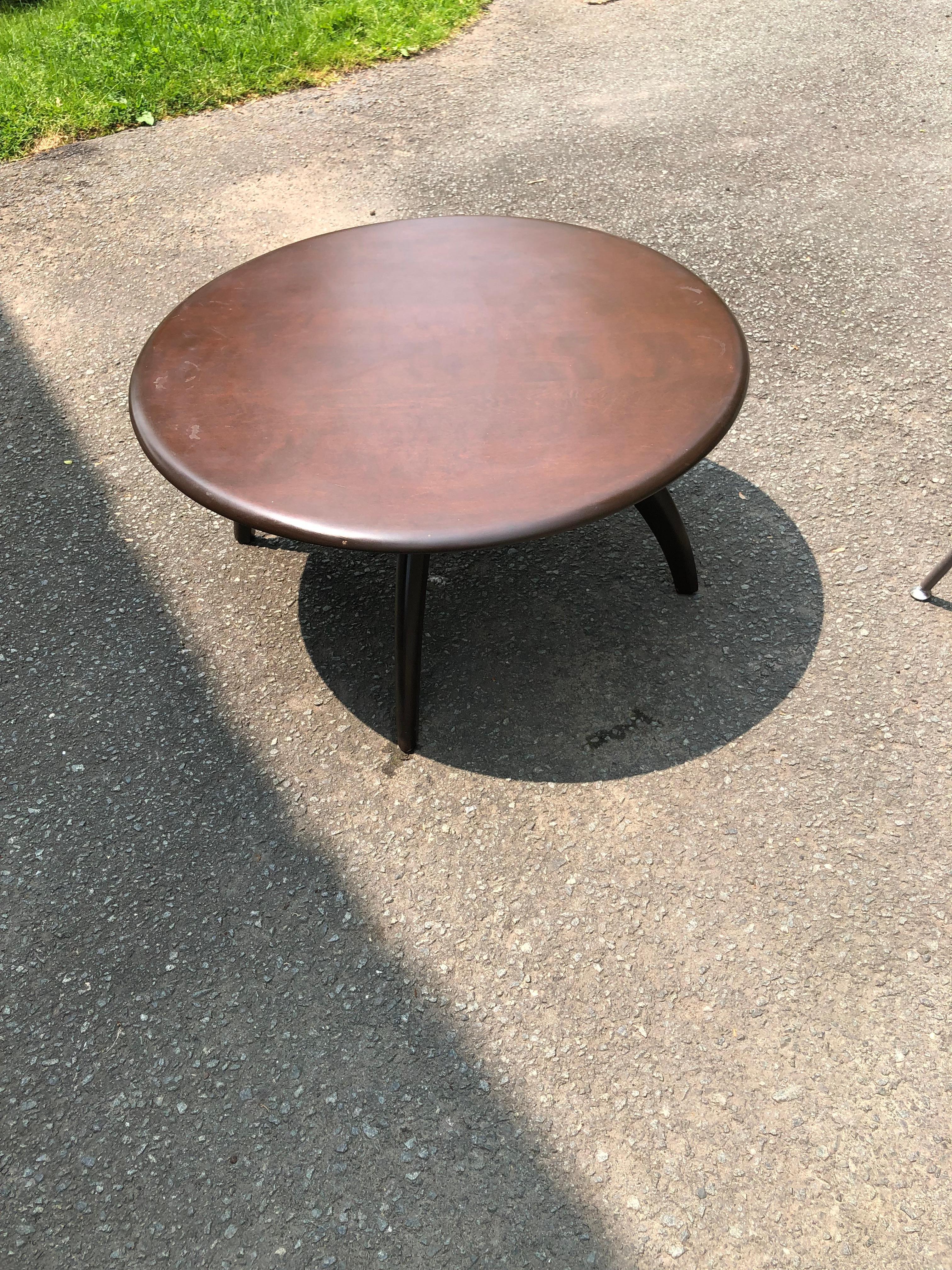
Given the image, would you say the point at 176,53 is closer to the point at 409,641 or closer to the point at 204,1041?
the point at 409,641

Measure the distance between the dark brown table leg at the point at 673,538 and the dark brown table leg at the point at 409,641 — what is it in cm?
58

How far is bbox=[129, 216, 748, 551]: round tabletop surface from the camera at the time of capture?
190 centimetres

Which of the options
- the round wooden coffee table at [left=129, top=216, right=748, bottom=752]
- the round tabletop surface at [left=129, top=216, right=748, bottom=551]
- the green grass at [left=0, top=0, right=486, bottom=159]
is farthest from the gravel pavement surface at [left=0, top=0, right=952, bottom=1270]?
the green grass at [left=0, top=0, right=486, bottom=159]

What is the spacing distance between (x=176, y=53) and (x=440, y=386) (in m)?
4.13

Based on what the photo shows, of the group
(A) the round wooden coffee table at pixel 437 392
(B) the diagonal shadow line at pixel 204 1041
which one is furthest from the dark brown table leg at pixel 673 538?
(B) the diagonal shadow line at pixel 204 1041

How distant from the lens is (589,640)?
2.52m

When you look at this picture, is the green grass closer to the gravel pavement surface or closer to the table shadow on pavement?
the gravel pavement surface

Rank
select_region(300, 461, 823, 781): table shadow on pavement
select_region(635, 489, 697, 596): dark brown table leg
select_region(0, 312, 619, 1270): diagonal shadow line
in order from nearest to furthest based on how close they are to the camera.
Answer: select_region(0, 312, 619, 1270): diagonal shadow line
select_region(300, 461, 823, 781): table shadow on pavement
select_region(635, 489, 697, 596): dark brown table leg

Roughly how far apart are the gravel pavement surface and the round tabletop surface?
2.06 ft

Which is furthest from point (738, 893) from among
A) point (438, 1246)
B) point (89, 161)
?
point (89, 161)

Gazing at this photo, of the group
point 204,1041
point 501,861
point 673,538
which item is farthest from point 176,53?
point 204,1041

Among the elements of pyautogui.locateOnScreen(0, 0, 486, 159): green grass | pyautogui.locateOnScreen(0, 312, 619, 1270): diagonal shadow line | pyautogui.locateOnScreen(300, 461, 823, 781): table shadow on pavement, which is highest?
pyautogui.locateOnScreen(0, 0, 486, 159): green grass

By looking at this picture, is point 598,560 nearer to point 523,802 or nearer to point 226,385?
point 523,802

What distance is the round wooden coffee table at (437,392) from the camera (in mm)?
1902
